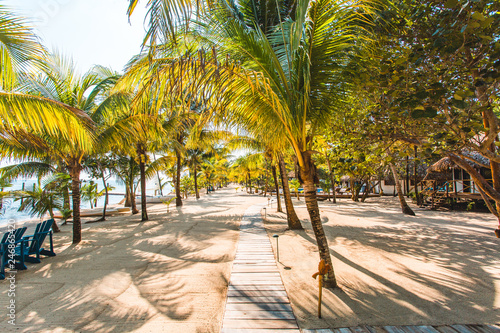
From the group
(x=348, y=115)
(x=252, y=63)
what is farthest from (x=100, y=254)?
(x=348, y=115)

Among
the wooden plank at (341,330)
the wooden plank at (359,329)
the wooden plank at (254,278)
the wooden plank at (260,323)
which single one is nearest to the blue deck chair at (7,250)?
the wooden plank at (254,278)

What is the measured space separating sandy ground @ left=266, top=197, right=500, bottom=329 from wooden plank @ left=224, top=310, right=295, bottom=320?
0.18m

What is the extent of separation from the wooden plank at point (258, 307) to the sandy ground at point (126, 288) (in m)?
0.16

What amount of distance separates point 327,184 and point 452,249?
673 inches

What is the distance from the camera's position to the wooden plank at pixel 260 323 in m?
3.01

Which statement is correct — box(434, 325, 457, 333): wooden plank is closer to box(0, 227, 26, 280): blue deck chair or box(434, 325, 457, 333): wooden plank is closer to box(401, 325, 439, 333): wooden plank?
box(401, 325, 439, 333): wooden plank

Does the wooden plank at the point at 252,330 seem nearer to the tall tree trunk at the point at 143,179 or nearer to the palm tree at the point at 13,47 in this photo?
the palm tree at the point at 13,47

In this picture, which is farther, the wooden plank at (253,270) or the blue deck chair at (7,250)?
the wooden plank at (253,270)

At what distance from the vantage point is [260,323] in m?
3.06

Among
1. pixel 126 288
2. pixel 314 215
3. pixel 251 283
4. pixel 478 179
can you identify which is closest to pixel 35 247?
pixel 126 288

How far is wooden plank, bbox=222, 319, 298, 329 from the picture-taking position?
301 centimetres

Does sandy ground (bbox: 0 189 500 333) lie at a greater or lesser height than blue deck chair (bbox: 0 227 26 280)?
lesser

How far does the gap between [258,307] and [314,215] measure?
5.60 ft

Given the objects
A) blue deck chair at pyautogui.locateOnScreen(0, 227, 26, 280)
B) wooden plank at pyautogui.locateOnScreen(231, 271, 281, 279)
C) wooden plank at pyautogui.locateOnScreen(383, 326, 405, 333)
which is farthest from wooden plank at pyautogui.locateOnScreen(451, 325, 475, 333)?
blue deck chair at pyautogui.locateOnScreen(0, 227, 26, 280)
